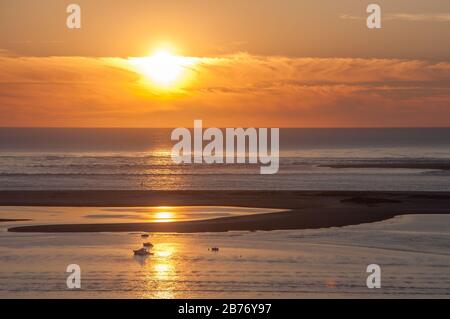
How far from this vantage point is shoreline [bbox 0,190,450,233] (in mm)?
35344

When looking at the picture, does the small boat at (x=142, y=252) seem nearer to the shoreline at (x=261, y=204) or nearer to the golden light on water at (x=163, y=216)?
the shoreline at (x=261, y=204)

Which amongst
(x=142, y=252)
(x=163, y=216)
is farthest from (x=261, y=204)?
(x=142, y=252)

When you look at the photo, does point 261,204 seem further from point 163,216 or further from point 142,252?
point 142,252

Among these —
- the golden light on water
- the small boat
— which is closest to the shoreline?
the golden light on water

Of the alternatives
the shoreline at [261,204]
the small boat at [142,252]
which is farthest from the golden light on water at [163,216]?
the small boat at [142,252]

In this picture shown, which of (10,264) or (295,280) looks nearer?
(295,280)

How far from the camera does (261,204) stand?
4484 cm

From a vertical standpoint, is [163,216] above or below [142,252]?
above

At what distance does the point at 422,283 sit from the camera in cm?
2330

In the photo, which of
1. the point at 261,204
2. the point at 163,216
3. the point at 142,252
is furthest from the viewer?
the point at 261,204

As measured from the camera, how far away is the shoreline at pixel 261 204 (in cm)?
3534
